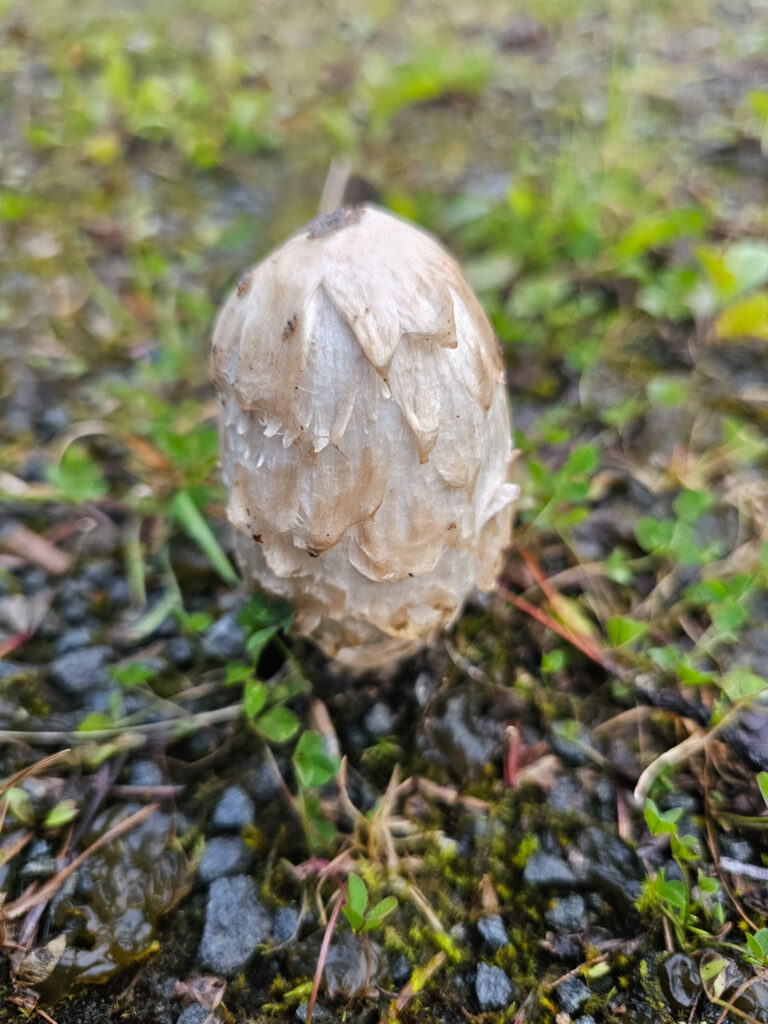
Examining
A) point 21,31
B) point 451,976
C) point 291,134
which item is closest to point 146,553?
point 451,976

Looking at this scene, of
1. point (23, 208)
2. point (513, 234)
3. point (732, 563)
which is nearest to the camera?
point (732, 563)

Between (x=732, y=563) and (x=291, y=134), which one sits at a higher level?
(x=291, y=134)

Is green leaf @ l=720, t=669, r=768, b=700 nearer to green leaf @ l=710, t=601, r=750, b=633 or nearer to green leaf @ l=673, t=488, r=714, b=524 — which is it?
green leaf @ l=710, t=601, r=750, b=633

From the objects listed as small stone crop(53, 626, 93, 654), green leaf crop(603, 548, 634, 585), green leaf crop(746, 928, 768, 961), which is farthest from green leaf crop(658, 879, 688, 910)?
small stone crop(53, 626, 93, 654)

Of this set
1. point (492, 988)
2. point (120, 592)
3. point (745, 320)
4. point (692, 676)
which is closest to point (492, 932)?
point (492, 988)

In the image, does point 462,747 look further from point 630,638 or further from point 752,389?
point 752,389

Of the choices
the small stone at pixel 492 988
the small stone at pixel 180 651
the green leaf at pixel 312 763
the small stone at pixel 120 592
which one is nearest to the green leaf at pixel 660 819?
the small stone at pixel 492 988

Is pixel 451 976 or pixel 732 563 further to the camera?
pixel 732 563
